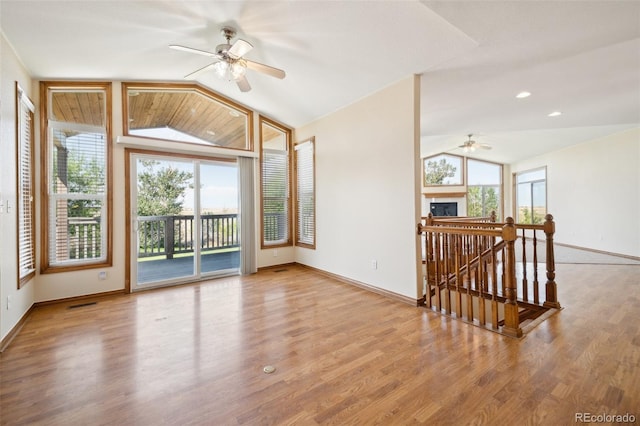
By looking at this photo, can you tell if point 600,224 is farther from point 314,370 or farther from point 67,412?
point 67,412

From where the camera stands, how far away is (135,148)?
4078mm

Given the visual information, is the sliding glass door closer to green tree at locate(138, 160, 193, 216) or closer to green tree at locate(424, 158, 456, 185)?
green tree at locate(138, 160, 193, 216)

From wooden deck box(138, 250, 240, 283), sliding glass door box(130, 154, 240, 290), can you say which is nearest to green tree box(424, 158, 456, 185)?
sliding glass door box(130, 154, 240, 290)

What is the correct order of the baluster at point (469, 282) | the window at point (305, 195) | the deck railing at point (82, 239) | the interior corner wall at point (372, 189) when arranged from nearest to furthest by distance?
the baluster at point (469, 282), the interior corner wall at point (372, 189), the deck railing at point (82, 239), the window at point (305, 195)

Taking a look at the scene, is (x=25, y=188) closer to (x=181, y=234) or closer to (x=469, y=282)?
(x=181, y=234)

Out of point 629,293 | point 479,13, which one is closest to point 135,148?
point 479,13

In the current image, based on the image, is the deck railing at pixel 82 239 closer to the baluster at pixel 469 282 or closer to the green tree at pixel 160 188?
the green tree at pixel 160 188

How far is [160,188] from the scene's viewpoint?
4.32 m

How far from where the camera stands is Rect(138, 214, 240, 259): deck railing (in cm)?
423

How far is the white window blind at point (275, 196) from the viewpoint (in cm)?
539

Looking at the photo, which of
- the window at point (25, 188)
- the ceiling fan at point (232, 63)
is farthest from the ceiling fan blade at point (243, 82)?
the window at point (25, 188)

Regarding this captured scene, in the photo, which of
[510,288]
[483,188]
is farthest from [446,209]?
[510,288]

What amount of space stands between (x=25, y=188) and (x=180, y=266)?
2.14 meters

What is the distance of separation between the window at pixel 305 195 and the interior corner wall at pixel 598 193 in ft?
23.0
